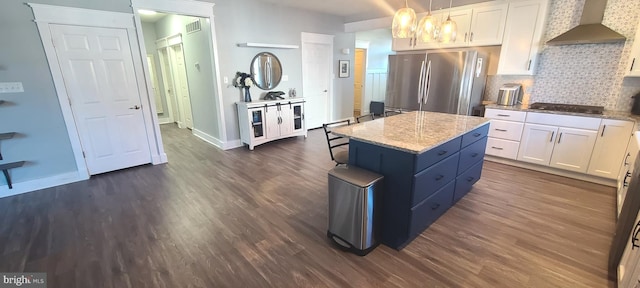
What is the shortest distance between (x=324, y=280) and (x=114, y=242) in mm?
1793

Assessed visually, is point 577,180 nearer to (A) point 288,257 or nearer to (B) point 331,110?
(A) point 288,257

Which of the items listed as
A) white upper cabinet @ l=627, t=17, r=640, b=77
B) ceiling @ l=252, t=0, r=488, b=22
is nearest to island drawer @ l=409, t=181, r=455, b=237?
white upper cabinet @ l=627, t=17, r=640, b=77

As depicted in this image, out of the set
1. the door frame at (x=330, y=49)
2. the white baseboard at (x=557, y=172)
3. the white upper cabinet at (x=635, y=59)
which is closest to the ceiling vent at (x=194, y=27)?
the door frame at (x=330, y=49)

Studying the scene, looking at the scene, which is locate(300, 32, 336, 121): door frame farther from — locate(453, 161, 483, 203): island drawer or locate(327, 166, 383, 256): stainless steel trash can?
locate(327, 166, 383, 256): stainless steel trash can

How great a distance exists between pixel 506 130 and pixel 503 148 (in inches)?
10.4

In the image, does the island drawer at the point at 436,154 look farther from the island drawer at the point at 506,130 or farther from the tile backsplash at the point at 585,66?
the tile backsplash at the point at 585,66

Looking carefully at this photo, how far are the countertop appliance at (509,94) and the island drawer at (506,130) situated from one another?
307 millimetres

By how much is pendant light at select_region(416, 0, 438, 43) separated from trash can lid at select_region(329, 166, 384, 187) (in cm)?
145

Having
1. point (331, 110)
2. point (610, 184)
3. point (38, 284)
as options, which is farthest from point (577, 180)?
point (38, 284)

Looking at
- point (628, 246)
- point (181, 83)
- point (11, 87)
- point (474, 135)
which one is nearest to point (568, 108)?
point (474, 135)

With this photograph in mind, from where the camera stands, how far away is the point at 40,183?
10.3 ft

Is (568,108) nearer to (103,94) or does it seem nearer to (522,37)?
(522,37)

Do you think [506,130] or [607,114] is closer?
[607,114]

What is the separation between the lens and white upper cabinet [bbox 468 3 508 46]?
363 centimetres
